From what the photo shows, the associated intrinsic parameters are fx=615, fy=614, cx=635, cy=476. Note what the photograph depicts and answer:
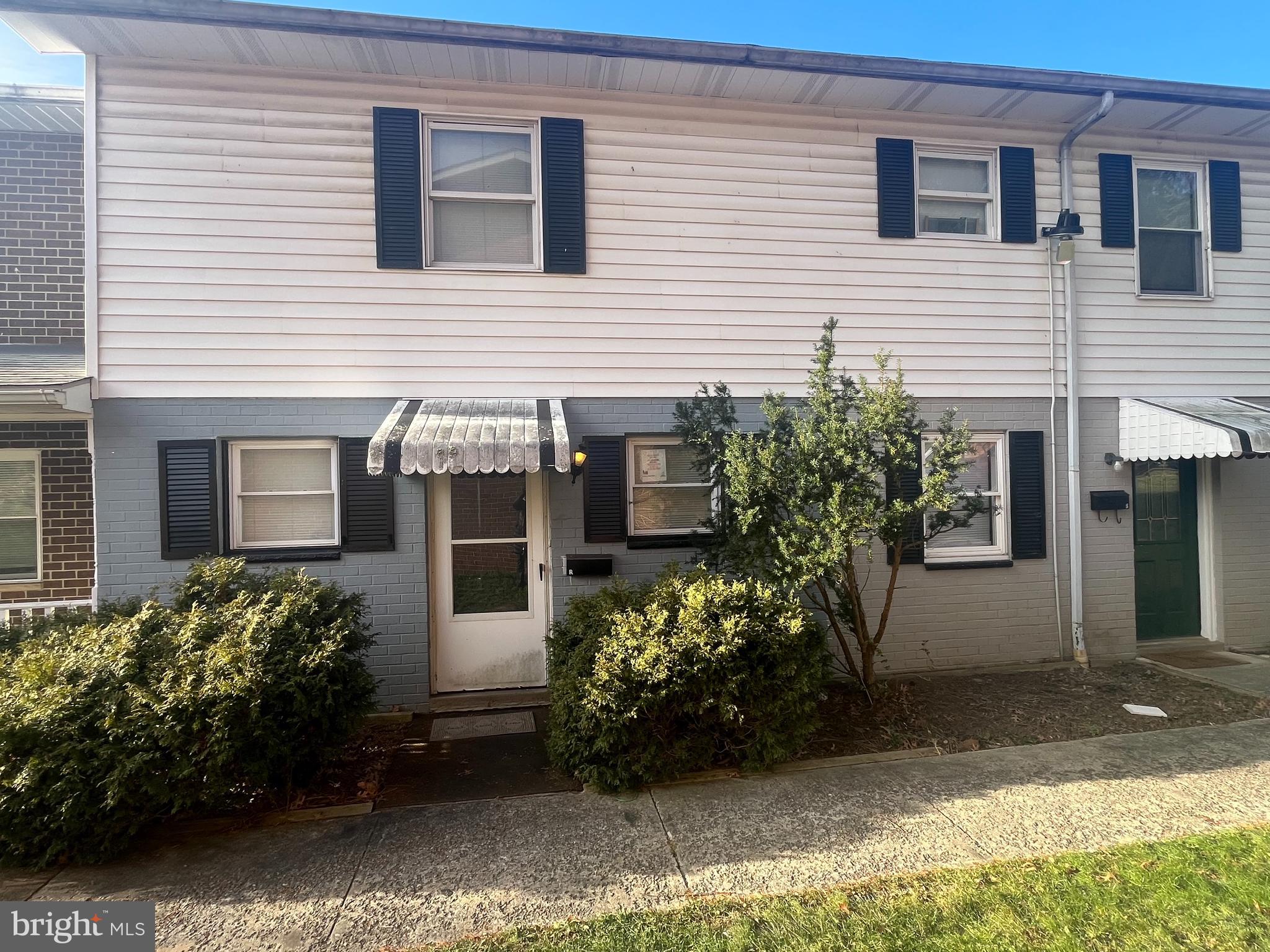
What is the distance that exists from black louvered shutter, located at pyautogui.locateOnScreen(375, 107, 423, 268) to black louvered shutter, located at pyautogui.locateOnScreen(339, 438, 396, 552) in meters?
1.78

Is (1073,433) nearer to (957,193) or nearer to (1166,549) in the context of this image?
(1166,549)

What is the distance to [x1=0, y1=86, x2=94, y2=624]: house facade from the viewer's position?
6.27 meters

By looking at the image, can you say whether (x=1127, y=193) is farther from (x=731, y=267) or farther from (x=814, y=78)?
(x=731, y=267)

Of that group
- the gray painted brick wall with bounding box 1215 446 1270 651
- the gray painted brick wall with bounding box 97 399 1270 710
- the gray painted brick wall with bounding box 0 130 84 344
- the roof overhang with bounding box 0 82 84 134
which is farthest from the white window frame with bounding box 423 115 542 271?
the gray painted brick wall with bounding box 1215 446 1270 651

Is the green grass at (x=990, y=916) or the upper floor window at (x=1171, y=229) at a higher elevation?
the upper floor window at (x=1171, y=229)

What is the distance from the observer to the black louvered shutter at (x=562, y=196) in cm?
588

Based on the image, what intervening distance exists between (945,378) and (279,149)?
686 cm

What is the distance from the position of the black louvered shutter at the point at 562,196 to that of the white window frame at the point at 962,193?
11.8 feet

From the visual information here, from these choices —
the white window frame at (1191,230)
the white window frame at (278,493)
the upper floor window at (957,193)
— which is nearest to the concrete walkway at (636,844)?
the white window frame at (278,493)

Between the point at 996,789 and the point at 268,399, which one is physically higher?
the point at 268,399

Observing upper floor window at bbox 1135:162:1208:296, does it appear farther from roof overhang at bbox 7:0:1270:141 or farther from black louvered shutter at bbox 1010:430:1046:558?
black louvered shutter at bbox 1010:430:1046:558

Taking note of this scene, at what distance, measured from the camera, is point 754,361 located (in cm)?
621

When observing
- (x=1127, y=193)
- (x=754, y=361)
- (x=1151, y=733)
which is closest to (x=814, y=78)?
(x=754, y=361)

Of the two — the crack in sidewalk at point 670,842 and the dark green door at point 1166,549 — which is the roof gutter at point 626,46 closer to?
the dark green door at point 1166,549
